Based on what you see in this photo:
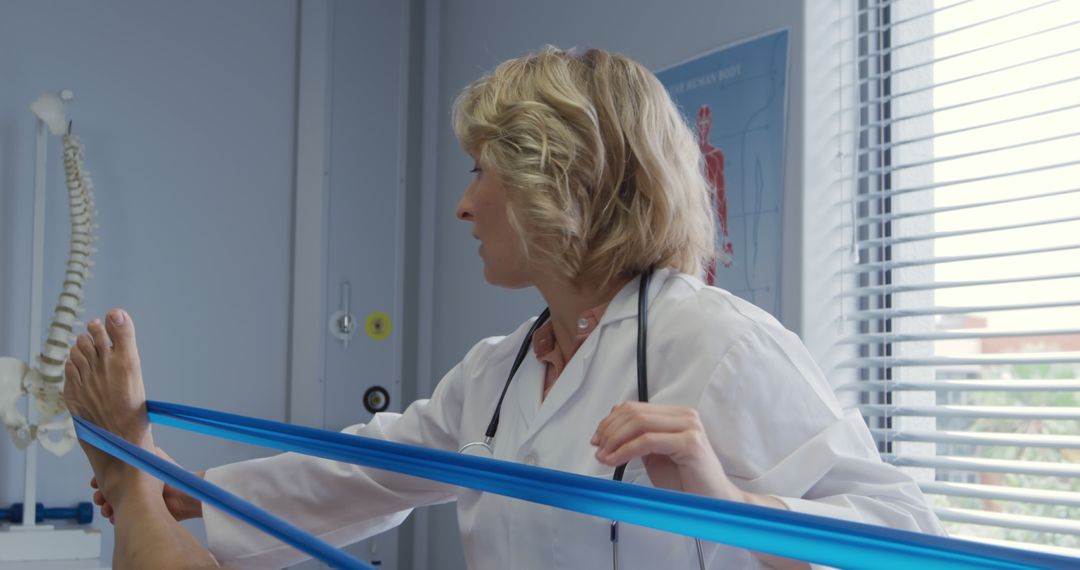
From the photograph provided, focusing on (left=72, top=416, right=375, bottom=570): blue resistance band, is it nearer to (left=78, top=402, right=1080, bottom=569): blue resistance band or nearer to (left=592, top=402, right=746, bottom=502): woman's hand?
(left=78, top=402, right=1080, bottom=569): blue resistance band

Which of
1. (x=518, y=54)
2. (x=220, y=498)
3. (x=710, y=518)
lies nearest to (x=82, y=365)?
(x=220, y=498)

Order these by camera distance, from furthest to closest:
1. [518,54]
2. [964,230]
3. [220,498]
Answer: [518,54] < [964,230] < [220,498]

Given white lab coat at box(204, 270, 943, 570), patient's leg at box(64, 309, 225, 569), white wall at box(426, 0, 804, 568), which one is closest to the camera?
white lab coat at box(204, 270, 943, 570)

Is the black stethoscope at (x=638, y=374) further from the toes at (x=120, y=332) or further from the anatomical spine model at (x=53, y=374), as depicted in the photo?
the anatomical spine model at (x=53, y=374)

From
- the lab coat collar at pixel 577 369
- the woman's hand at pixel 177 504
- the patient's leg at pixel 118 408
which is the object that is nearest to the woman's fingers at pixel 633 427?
the lab coat collar at pixel 577 369

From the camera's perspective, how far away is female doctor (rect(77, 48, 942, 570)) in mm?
1117

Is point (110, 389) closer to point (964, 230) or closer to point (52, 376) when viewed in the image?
point (52, 376)

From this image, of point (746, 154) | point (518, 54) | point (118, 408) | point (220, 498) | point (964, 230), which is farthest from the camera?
point (518, 54)

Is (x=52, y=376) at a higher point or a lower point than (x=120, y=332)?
lower

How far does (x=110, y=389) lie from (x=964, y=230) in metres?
1.41

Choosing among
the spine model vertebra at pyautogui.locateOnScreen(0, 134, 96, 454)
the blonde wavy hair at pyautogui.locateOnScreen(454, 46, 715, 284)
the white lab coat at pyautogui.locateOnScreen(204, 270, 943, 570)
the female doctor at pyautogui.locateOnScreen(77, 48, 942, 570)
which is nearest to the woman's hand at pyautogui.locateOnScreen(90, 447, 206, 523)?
the female doctor at pyautogui.locateOnScreen(77, 48, 942, 570)

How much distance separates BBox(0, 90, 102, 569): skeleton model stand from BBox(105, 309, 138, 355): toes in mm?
798

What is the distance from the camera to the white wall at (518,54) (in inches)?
77.9

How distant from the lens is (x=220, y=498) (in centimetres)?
102
